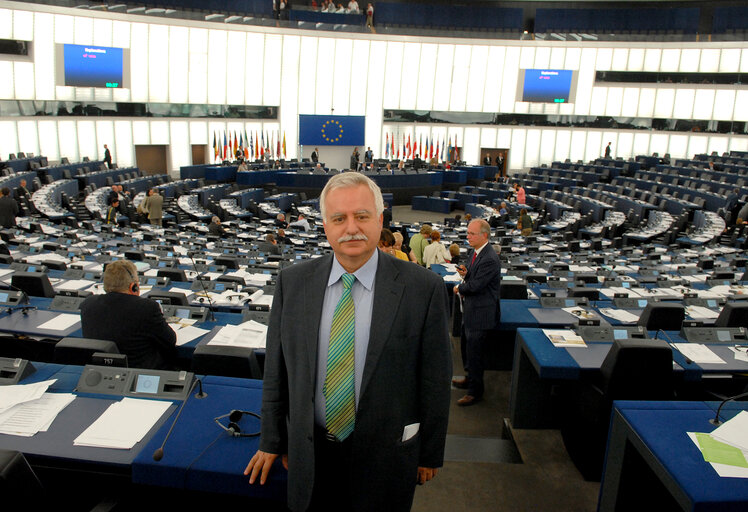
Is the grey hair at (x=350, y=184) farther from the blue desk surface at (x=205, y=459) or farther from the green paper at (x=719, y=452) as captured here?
the green paper at (x=719, y=452)

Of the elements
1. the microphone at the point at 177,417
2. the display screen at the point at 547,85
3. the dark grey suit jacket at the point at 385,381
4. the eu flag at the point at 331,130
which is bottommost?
the microphone at the point at 177,417

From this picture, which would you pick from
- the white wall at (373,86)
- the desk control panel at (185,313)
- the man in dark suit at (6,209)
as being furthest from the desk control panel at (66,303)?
the white wall at (373,86)

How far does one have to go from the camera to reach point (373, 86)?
27828 mm

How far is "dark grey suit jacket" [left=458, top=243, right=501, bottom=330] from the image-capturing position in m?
4.07

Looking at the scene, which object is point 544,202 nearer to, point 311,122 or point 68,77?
point 311,122

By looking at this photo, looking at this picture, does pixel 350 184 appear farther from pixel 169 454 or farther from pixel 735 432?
pixel 735 432

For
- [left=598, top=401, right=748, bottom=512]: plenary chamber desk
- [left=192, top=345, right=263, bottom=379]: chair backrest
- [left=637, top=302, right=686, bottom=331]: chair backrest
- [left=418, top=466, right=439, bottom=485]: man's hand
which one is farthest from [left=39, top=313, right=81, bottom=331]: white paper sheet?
[left=637, top=302, right=686, bottom=331]: chair backrest

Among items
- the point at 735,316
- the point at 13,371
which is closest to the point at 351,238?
the point at 13,371

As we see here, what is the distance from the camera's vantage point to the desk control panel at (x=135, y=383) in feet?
7.94

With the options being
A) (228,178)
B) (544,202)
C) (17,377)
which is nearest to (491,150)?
(544,202)

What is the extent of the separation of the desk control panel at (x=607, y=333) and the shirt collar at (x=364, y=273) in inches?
92.3

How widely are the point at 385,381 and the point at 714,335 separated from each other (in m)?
3.31

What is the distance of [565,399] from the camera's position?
3.67 metres

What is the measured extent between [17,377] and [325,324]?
1.68 m
